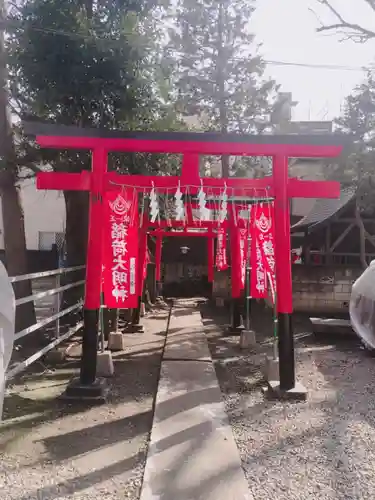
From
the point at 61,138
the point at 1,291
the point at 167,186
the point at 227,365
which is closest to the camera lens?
the point at 1,291

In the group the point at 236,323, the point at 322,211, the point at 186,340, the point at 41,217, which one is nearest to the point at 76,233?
the point at 186,340

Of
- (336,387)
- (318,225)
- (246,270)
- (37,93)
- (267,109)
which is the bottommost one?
(336,387)

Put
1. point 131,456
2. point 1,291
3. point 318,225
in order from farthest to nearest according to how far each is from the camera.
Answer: point 318,225
point 131,456
point 1,291

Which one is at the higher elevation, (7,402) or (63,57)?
(63,57)

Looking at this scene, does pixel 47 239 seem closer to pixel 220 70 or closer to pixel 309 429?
pixel 220 70

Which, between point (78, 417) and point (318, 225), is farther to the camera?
point (318, 225)

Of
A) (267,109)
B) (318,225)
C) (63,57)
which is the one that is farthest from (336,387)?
(267,109)

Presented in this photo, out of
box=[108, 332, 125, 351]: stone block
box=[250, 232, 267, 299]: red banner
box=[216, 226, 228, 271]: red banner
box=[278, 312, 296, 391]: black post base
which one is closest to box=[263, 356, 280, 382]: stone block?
box=[278, 312, 296, 391]: black post base

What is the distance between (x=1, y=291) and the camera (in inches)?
125

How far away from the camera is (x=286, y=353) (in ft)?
20.9

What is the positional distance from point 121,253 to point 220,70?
44.6 feet

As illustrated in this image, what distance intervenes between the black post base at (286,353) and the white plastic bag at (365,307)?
264 cm

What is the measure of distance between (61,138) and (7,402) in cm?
347

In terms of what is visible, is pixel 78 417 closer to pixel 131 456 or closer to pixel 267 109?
pixel 131 456
